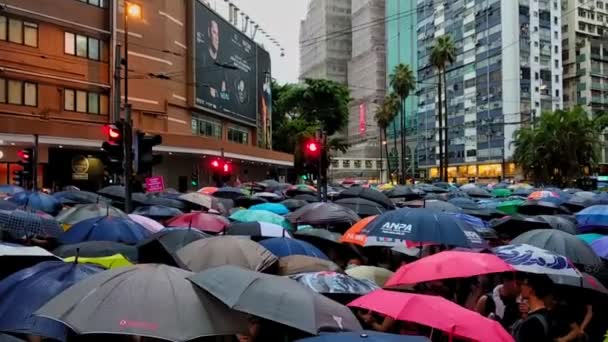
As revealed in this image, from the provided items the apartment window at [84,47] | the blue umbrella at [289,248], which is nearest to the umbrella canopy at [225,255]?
the blue umbrella at [289,248]

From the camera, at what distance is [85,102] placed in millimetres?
35219

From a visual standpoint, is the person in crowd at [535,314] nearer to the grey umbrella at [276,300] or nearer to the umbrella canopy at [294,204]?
the grey umbrella at [276,300]

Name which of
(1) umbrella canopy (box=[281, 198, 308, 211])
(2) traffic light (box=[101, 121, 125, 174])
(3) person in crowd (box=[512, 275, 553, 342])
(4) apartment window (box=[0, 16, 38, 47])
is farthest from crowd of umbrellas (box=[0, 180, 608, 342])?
(4) apartment window (box=[0, 16, 38, 47])

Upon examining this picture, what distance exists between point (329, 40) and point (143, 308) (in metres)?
105

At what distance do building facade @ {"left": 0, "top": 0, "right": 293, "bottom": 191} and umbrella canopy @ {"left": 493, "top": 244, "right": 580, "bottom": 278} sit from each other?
973 inches

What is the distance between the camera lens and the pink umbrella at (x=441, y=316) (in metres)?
4.27

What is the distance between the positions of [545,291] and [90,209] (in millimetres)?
7705

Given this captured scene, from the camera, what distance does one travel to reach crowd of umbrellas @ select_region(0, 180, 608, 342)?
409 centimetres

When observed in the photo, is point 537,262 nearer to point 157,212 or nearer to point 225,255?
point 225,255

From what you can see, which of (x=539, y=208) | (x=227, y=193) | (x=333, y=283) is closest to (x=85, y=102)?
(x=227, y=193)

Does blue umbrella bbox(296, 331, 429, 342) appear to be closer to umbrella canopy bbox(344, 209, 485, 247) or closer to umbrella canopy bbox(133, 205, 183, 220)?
umbrella canopy bbox(344, 209, 485, 247)

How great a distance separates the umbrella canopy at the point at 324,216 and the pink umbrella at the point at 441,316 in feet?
20.0

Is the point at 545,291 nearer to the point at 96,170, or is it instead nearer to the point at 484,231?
the point at 484,231

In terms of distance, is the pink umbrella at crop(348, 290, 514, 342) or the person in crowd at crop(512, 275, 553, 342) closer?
the pink umbrella at crop(348, 290, 514, 342)
